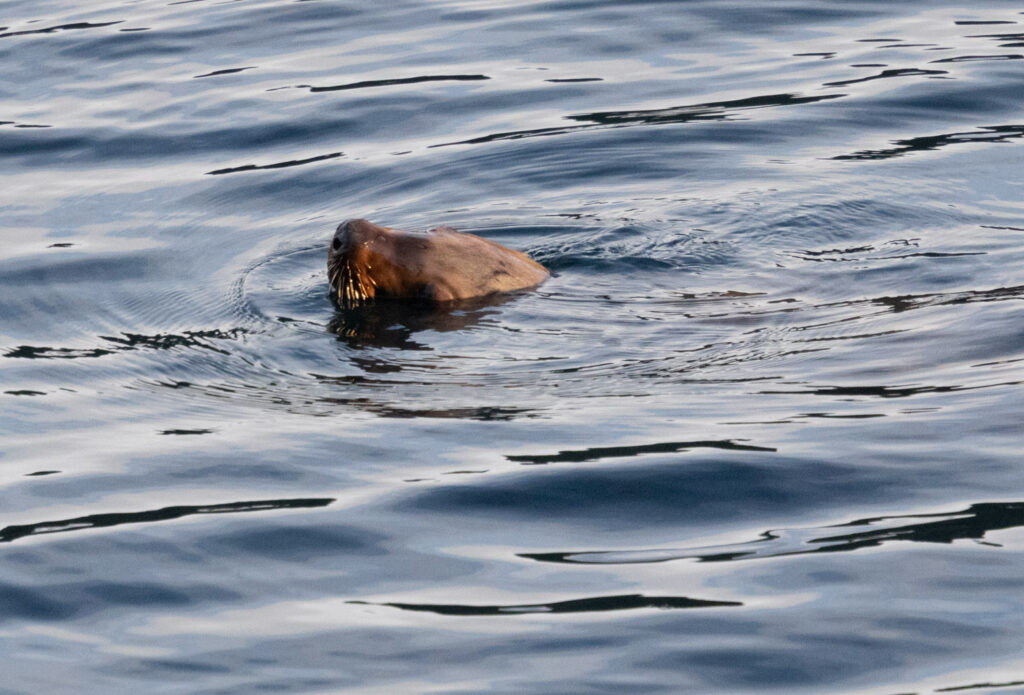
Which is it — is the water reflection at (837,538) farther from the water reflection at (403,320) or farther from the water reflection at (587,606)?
the water reflection at (403,320)

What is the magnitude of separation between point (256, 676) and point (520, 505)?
1.29m

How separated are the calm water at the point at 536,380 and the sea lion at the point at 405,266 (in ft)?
→ 0.48

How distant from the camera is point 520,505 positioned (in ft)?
16.4

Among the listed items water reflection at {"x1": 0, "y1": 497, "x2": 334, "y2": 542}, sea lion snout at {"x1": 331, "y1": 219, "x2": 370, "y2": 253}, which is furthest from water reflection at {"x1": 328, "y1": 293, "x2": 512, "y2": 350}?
water reflection at {"x1": 0, "y1": 497, "x2": 334, "y2": 542}

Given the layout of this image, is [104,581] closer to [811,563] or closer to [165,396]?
[165,396]

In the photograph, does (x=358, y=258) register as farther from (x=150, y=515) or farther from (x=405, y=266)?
(x=150, y=515)

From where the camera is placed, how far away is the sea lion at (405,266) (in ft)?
22.7

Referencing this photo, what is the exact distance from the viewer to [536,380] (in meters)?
6.19

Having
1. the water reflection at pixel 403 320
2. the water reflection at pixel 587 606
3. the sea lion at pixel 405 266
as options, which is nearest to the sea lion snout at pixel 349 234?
the sea lion at pixel 405 266

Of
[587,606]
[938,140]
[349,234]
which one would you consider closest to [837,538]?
[587,606]

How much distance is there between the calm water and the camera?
4137 mm

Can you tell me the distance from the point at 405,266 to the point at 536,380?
1107 millimetres

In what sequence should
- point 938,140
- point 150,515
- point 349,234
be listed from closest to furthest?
point 150,515, point 349,234, point 938,140

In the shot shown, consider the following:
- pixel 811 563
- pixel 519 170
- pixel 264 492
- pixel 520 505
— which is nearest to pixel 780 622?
pixel 811 563
